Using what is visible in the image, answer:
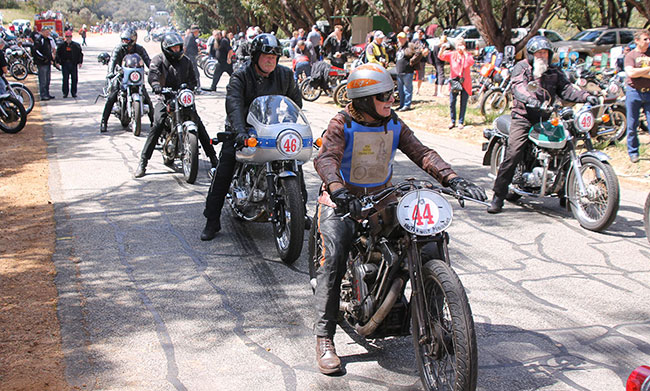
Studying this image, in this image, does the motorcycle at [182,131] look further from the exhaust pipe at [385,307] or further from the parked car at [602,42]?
the parked car at [602,42]

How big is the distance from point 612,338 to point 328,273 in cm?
207

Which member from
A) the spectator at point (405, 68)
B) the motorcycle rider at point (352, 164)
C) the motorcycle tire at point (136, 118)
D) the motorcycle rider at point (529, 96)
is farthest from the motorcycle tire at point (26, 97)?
the motorcycle rider at point (352, 164)

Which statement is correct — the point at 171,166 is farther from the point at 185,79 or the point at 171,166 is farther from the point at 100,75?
the point at 100,75

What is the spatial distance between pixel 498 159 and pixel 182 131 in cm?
419

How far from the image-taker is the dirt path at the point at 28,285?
13.1 feet

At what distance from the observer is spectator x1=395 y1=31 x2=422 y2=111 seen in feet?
53.3

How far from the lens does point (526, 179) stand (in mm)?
7688

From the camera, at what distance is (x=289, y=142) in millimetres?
5840

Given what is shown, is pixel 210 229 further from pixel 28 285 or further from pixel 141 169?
pixel 141 169

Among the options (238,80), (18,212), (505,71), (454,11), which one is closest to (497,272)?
(238,80)

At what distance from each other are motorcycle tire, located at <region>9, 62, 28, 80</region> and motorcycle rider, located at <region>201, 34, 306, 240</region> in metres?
21.2

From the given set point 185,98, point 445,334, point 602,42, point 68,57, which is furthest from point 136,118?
point 602,42

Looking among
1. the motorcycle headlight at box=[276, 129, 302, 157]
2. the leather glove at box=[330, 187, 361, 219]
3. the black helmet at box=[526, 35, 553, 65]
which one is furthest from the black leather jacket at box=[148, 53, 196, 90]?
the leather glove at box=[330, 187, 361, 219]

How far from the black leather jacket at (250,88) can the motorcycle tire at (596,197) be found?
3.16 metres
